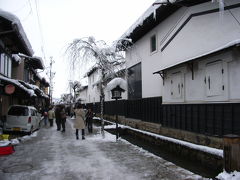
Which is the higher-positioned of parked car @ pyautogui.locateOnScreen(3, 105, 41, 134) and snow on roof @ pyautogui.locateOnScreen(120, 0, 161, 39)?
snow on roof @ pyautogui.locateOnScreen(120, 0, 161, 39)

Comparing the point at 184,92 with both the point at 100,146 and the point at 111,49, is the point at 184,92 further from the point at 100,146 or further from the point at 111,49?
the point at 111,49

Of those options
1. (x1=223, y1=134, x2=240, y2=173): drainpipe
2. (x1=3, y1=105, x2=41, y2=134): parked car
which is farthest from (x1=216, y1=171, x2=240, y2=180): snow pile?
(x1=3, y1=105, x2=41, y2=134): parked car

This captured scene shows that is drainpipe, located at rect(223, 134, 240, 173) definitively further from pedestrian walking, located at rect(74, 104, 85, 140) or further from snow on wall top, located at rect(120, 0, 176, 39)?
pedestrian walking, located at rect(74, 104, 85, 140)

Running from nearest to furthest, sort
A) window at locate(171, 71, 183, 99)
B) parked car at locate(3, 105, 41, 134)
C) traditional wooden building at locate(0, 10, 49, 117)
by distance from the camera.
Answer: traditional wooden building at locate(0, 10, 49, 117)
window at locate(171, 71, 183, 99)
parked car at locate(3, 105, 41, 134)

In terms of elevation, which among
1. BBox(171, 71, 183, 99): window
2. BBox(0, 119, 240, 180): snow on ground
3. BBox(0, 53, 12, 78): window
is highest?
BBox(0, 53, 12, 78): window

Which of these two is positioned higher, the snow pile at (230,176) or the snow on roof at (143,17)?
the snow on roof at (143,17)

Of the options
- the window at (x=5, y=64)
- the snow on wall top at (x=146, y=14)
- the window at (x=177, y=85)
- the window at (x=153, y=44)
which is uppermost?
the snow on wall top at (x=146, y=14)

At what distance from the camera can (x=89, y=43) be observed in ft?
47.2

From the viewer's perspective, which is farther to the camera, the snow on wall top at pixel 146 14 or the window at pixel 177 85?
the snow on wall top at pixel 146 14

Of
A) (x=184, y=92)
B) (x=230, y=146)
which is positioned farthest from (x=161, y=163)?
(x=184, y=92)

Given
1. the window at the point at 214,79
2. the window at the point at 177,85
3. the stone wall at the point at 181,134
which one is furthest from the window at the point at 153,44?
the window at the point at 214,79

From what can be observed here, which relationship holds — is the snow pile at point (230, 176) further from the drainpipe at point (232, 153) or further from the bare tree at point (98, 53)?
the bare tree at point (98, 53)

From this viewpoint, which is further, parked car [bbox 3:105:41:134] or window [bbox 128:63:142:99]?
window [bbox 128:63:142:99]

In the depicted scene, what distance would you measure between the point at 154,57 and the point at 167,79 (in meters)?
2.86
